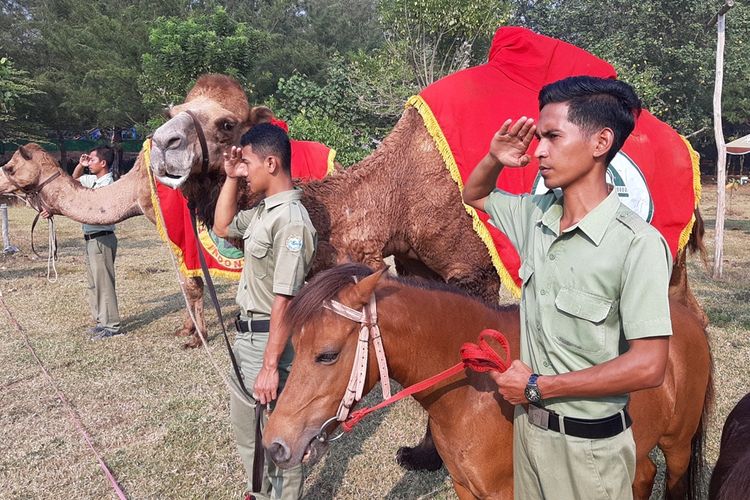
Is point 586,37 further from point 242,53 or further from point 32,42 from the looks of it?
point 32,42

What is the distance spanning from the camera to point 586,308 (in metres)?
1.51

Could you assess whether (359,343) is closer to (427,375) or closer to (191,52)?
(427,375)

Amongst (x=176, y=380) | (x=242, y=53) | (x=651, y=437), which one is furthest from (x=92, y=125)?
(x=651, y=437)

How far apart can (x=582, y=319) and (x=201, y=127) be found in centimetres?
277

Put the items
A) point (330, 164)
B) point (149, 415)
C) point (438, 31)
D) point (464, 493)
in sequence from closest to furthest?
Answer: point (464, 493)
point (149, 415)
point (330, 164)
point (438, 31)

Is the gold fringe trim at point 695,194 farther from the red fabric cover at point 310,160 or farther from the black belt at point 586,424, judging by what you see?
the red fabric cover at point 310,160

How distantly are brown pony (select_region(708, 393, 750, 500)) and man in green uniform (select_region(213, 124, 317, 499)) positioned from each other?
156 centimetres

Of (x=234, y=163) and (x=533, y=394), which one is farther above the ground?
(x=234, y=163)

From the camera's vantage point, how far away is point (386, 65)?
615 inches

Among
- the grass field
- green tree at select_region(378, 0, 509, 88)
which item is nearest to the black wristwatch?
the grass field

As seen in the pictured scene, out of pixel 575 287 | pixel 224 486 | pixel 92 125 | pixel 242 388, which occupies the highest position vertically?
pixel 575 287

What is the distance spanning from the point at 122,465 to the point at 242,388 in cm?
173

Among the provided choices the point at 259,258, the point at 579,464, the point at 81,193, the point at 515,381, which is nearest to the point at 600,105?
the point at 515,381

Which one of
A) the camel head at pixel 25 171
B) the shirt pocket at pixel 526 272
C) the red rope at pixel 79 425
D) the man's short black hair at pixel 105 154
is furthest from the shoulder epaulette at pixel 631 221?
the man's short black hair at pixel 105 154
